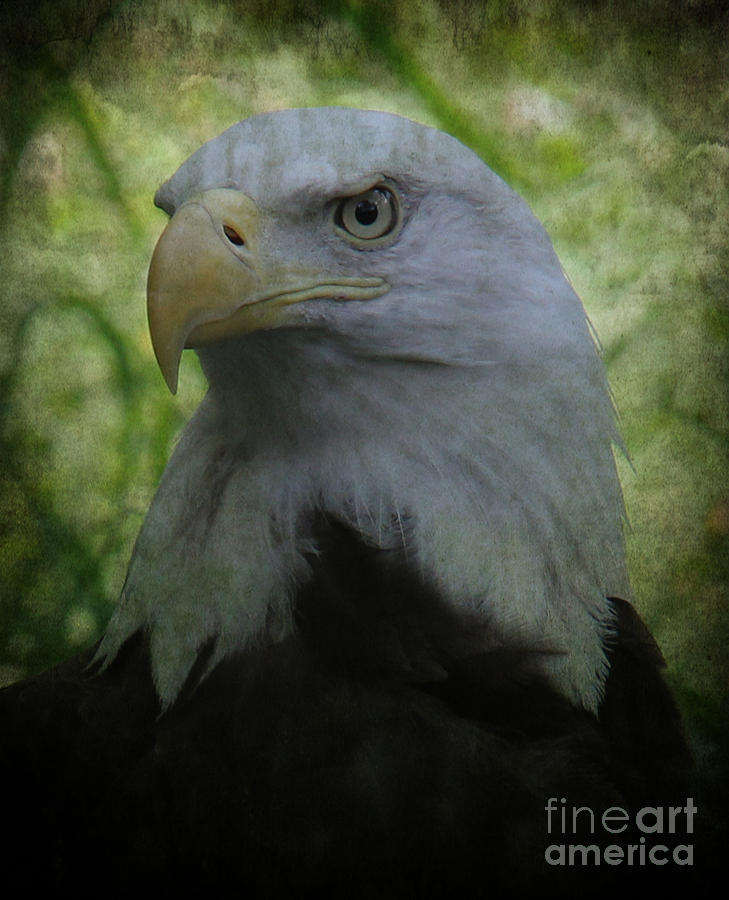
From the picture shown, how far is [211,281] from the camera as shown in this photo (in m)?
1.19

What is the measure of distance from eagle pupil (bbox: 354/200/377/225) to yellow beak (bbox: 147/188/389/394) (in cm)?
11

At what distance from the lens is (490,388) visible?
139cm

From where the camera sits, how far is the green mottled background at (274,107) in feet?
5.35

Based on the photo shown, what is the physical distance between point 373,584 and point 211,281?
0.46m

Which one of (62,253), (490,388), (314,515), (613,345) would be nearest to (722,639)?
(613,345)

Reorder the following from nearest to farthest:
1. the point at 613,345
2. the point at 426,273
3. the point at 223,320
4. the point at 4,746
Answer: the point at 223,320, the point at 426,273, the point at 4,746, the point at 613,345

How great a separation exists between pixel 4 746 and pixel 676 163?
1.40 metres

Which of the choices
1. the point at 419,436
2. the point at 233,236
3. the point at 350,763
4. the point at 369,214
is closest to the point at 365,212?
the point at 369,214

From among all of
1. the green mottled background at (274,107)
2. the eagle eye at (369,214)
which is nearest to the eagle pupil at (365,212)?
the eagle eye at (369,214)

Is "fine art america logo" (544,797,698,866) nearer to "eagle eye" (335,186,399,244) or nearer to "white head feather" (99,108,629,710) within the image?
"white head feather" (99,108,629,710)

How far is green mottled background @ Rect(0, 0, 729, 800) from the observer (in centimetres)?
163

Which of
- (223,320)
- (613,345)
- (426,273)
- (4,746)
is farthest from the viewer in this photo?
(613,345)

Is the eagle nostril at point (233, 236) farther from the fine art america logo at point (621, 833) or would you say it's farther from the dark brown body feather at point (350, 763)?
the fine art america logo at point (621, 833)

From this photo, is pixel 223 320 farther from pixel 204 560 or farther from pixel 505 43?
pixel 505 43
